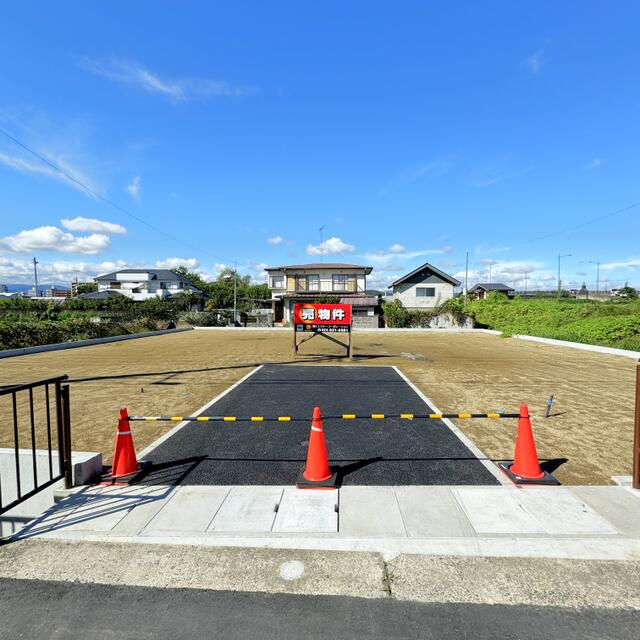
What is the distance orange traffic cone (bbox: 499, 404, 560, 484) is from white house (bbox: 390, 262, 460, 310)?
1470 inches

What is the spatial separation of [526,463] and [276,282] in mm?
40504

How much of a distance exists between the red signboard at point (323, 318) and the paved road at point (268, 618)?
1179 cm

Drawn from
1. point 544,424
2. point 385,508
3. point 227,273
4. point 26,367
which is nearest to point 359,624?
point 385,508

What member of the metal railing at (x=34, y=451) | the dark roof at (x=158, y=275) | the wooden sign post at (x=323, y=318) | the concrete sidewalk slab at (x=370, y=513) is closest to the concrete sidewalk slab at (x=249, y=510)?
the concrete sidewalk slab at (x=370, y=513)

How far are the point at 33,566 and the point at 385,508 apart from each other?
3.17m

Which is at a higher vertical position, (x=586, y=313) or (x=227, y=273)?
(x=227, y=273)

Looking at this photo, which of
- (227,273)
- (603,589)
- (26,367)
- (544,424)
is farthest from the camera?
(227,273)

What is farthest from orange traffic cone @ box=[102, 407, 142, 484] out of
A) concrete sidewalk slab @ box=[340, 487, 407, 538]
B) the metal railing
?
concrete sidewalk slab @ box=[340, 487, 407, 538]

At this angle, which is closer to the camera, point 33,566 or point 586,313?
point 33,566

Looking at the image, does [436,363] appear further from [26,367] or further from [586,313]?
[586,313]

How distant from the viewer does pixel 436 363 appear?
1457cm

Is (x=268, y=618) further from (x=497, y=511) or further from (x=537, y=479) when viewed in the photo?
(x=537, y=479)

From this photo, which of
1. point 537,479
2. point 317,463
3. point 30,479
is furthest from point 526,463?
point 30,479

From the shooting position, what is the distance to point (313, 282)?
135ft
